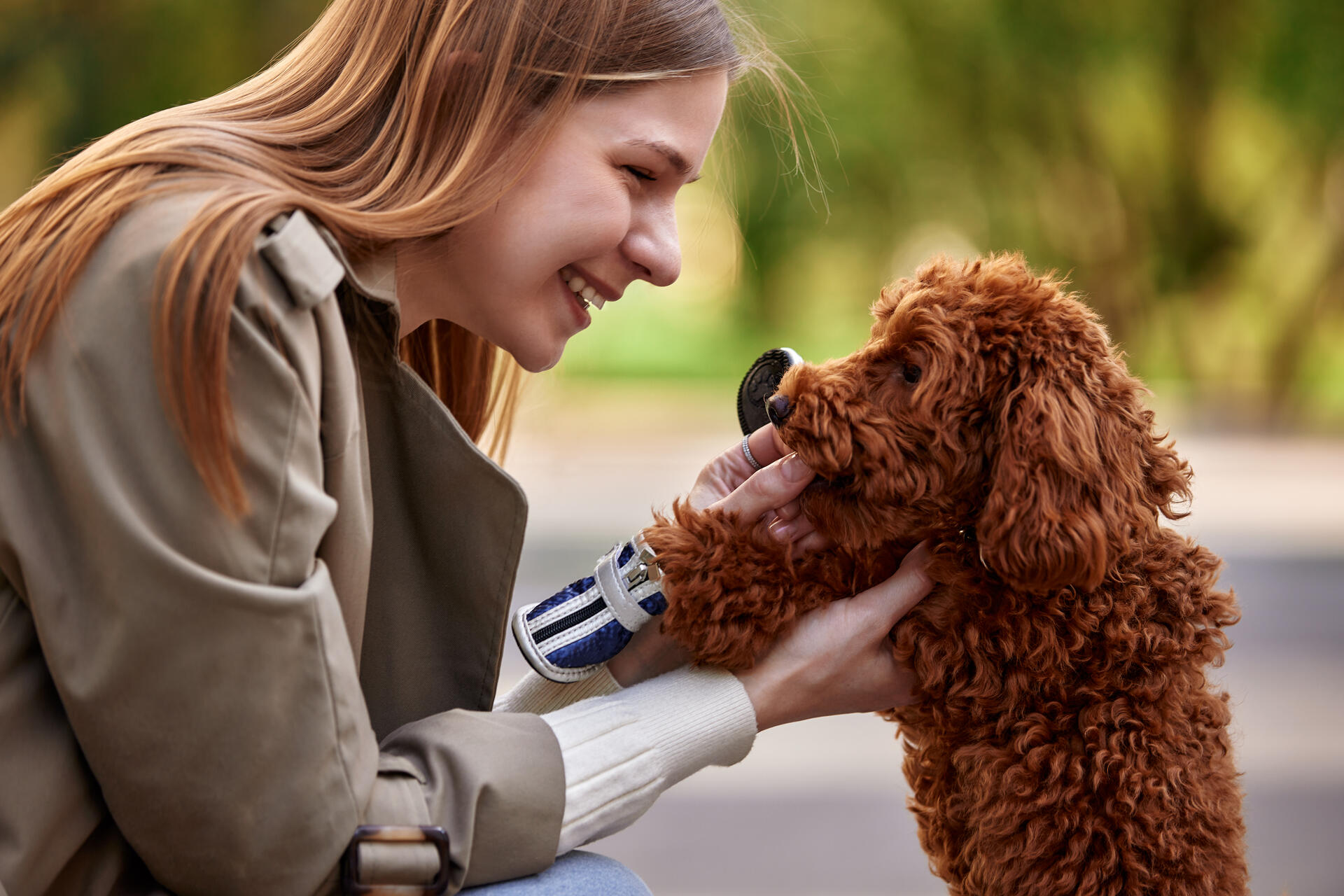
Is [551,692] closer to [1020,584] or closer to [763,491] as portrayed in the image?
[763,491]

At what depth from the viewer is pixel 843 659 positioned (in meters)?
1.53

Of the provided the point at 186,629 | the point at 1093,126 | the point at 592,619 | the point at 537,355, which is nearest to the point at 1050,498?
the point at 592,619

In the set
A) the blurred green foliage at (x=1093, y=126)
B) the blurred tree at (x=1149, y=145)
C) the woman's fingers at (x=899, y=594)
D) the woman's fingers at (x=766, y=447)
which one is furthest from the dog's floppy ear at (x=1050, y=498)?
the blurred tree at (x=1149, y=145)

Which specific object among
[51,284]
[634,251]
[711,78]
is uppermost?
[711,78]

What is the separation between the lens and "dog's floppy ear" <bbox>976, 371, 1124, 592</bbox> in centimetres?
133

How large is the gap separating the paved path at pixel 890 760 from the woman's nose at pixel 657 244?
2.56 feet

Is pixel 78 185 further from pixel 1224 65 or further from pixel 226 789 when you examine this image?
pixel 1224 65

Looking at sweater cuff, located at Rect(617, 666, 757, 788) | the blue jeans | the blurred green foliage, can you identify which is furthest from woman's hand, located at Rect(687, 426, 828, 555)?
the blurred green foliage

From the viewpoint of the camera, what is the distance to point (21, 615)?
1.19m

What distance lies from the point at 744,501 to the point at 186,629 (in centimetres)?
73

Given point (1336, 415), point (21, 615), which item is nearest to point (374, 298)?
point (21, 615)

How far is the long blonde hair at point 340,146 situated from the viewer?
1154mm

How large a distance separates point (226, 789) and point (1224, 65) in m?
10.5

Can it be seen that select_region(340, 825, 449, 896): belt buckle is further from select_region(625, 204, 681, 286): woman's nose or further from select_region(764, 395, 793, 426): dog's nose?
select_region(625, 204, 681, 286): woman's nose
